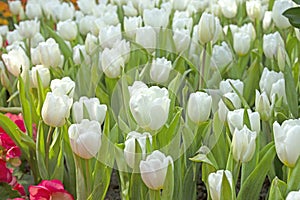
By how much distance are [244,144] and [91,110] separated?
346mm

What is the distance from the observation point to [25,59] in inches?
66.1

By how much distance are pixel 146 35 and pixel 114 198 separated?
486mm

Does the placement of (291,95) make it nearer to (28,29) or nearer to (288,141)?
(288,141)

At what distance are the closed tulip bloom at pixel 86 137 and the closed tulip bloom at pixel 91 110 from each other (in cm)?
11

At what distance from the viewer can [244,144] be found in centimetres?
117

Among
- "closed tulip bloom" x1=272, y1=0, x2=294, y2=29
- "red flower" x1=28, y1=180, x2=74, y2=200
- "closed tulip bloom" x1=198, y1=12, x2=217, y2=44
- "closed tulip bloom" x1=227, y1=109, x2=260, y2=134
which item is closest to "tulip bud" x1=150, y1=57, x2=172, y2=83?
"closed tulip bloom" x1=198, y1=12, x2=217, y2=44

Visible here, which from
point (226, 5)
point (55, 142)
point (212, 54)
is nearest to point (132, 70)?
point (212, 54)

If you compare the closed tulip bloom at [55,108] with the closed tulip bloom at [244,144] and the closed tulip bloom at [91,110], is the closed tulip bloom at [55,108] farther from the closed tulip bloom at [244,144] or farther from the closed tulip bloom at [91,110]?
the closed tulip bloom at [244,144]

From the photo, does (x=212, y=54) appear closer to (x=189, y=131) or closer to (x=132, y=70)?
(x=132, y=70)

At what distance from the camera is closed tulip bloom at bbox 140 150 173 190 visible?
3.61 feet

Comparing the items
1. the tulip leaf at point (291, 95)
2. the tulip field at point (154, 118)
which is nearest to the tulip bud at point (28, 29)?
the tulip field at point (154, 118)

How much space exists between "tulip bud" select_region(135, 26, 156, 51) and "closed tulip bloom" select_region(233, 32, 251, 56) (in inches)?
10.7

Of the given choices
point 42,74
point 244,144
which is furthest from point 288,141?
point 42,74

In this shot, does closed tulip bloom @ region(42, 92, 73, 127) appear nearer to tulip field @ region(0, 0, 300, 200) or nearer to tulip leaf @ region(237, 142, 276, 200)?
tulip field @ region(0, 0, 300, 200)
